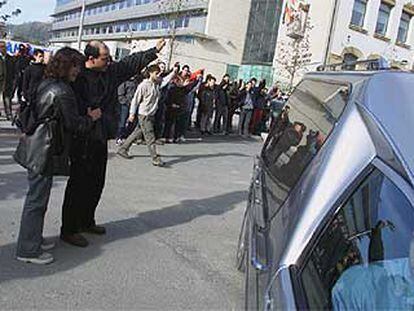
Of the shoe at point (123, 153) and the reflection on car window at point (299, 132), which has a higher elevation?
the reflection on car window at point (299, 132)

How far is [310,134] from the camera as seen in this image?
2773 mm

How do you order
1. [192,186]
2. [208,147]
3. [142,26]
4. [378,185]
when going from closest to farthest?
[378,185] < [192,186] < [208,147] < [142,26]

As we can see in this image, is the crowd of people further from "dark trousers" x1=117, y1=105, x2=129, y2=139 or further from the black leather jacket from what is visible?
"dark trousers" x1=117, y1=105, x2=129, y2=139

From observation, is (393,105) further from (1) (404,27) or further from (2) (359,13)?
(1) (404,27)

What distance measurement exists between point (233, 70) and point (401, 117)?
163 feet

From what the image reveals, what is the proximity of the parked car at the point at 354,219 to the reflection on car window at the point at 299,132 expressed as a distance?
0.48 feet

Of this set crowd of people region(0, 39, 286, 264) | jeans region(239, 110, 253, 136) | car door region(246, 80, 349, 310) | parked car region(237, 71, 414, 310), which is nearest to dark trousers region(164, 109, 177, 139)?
jeans region(239, 110, 253, 136)

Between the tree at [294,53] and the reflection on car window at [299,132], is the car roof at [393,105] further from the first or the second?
the tree at [294,53]

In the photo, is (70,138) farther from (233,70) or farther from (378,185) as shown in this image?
(233,70)

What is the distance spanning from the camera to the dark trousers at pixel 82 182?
5273 mm

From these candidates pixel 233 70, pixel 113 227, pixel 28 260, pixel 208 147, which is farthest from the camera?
pixel 233 70

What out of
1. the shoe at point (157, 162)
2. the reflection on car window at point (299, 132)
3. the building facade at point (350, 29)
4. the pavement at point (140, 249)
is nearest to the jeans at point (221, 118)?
the shoe at point (157, 162)

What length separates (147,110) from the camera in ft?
32.3

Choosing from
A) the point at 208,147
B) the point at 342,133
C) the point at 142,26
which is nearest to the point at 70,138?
the point at 342,133
